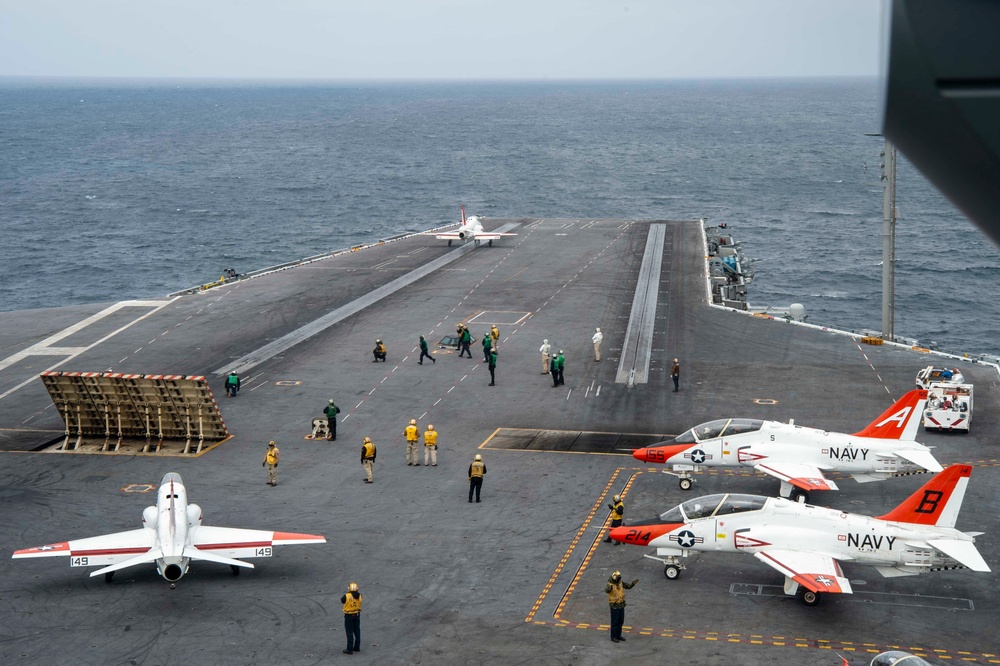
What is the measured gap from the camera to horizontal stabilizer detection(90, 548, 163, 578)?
2527cm

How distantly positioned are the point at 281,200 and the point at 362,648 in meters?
131

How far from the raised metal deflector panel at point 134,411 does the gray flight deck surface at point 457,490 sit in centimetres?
127

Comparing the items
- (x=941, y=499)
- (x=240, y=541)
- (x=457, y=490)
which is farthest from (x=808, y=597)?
(x=240, y=541)

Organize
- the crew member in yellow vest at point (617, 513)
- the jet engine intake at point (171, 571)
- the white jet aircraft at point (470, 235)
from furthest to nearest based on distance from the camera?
the white jet aircraft at point (470, 235)
the crew member in yellow vest at point (617, 513)
the jet engine intake at point (171, 571)

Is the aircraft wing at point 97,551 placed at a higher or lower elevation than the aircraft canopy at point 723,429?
lower

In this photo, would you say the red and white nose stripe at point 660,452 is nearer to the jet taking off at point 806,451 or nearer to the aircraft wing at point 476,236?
the jet taking off at point 806,451

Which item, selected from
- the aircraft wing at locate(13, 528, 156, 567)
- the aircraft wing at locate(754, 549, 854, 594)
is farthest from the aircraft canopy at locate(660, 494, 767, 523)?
the aircraft wing at locate(13, 528, 156, 567)

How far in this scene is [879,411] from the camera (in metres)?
40.2

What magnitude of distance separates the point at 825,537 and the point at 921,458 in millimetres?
7061

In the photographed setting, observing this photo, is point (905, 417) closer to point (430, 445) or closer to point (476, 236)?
point (430, 445)

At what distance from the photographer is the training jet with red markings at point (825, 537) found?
2422 cm

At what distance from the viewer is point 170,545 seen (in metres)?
25.3

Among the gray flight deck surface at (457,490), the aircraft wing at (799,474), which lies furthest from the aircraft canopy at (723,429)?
the gray flight deck surface at (457,490)

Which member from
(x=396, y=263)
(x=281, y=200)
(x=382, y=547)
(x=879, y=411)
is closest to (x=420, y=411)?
(x=382, y=547)
